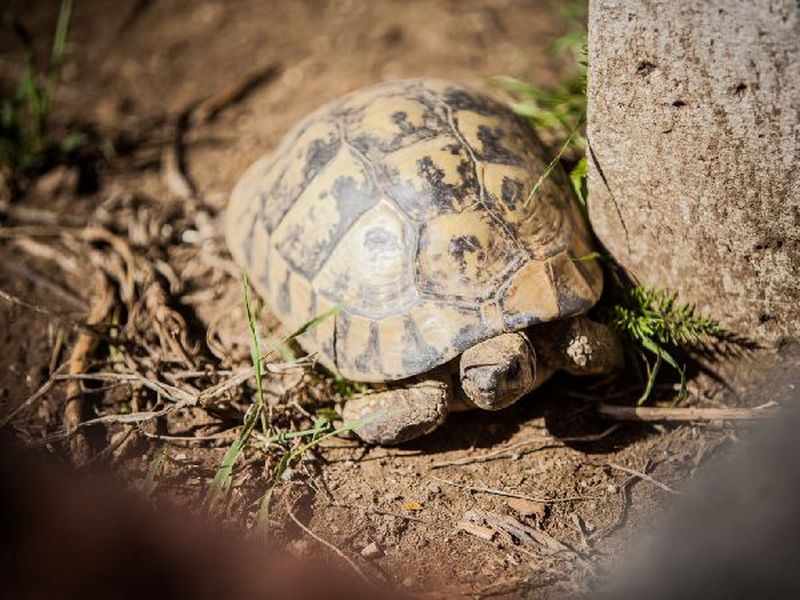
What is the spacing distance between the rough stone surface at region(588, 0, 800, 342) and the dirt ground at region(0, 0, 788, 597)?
510 mm

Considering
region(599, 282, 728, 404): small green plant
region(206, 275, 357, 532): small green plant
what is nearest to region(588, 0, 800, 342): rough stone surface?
region(599, 282, 728, 404): small green plant

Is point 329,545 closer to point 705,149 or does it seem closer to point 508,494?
point 508,494

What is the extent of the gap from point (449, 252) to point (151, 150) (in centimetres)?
267

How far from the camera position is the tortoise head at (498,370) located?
256 cm

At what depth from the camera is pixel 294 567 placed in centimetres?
165

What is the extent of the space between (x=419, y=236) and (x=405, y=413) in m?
0.72

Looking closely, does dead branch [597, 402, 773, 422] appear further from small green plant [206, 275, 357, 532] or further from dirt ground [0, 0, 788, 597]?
small green plant [206, 275, 357, 532]

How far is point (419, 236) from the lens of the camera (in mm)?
2754

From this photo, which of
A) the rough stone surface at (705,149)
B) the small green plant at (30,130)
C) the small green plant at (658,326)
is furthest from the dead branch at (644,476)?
the small green plant at (30,130)

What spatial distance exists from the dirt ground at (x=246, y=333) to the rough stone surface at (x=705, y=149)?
51 cm

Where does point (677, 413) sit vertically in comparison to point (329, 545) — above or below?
above

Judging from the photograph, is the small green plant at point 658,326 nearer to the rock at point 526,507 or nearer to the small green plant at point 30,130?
the rock at point 526,507

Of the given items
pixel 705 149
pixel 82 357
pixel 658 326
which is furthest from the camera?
pixel 82 357

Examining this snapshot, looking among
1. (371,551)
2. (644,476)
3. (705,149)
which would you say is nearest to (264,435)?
(371,551)
